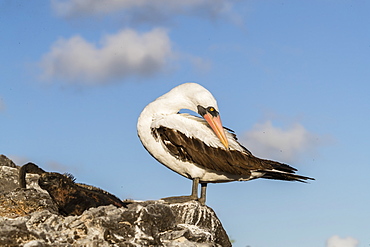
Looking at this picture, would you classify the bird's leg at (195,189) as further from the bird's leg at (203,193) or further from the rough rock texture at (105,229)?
the rough rock texture at (105,229)

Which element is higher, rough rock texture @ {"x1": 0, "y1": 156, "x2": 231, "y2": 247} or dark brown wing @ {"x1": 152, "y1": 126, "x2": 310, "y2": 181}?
dark brown wing @ {"x1": 152, "y1": 126, "x2": 310, "y2": 181}

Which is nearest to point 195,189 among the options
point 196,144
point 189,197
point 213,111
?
point 189,197

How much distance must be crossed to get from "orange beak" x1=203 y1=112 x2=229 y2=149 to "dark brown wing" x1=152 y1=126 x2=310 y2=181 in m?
0.19

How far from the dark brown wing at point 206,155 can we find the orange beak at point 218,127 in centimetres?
19

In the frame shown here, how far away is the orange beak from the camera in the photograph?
472 inches

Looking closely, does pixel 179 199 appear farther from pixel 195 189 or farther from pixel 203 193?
pixel 203 193

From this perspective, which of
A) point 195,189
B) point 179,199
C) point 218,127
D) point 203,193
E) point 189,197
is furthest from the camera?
point 203,193

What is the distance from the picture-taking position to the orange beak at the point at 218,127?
12.0 metres

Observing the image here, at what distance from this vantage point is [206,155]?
38.8 ft

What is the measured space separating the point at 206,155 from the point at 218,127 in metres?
0.61

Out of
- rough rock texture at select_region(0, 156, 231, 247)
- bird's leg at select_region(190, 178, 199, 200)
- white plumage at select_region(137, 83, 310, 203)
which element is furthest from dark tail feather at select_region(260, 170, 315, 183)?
rough rock texture at select_region(0, 156, 231, 247)

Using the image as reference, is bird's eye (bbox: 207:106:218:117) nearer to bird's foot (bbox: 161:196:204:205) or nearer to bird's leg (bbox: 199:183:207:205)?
bird's leg (bbox: 199:183:207:205)

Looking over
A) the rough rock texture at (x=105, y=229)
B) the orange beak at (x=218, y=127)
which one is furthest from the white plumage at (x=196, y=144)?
the rough rock texture at (x=105, y=229)

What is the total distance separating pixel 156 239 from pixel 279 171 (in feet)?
14.8
